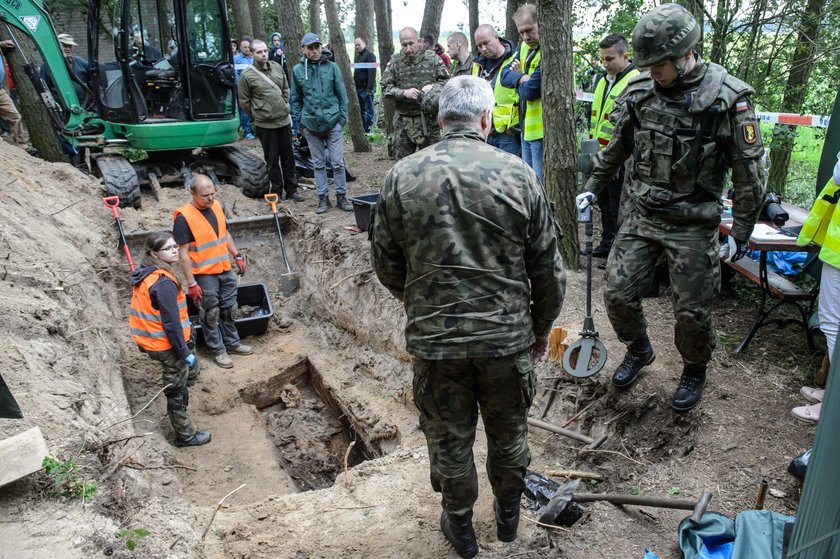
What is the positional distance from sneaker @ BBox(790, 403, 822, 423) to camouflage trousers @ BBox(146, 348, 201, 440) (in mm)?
4335

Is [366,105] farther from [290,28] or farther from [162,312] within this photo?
[162,312]

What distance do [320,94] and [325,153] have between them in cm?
85

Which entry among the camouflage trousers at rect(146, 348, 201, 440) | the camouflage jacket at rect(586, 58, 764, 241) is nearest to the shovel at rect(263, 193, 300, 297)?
the camouflage trousers at rect(146, 348, 201, 440)

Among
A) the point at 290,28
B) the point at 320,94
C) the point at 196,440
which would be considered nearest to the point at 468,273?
the point at 196,440

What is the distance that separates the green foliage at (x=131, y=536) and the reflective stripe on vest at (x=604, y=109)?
189 inches

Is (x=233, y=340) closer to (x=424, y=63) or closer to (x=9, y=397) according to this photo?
(x=9, y=397)

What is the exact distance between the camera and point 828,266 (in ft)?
11.2

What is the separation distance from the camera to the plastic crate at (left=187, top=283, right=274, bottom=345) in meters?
6.59

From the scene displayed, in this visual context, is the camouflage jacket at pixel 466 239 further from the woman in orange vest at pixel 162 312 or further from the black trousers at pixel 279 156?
the black trousers at pixel 279 156

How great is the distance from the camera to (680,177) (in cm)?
354

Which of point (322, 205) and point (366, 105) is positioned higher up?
point (366, 105)

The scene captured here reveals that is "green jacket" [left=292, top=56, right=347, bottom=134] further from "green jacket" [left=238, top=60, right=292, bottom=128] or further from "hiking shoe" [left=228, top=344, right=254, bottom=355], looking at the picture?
"hiking shoe" [left=228, top=344, right=254, bottom=355]

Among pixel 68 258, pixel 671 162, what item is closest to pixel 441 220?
→ pixel 671 162

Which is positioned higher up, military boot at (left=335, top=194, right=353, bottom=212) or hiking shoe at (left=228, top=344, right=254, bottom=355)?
military boot at (left=335, top=194, right=353, bottom=212)
